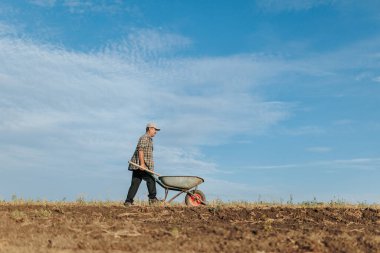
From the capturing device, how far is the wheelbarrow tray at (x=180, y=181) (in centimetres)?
1408

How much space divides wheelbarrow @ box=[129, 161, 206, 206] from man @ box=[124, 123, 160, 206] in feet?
0.53

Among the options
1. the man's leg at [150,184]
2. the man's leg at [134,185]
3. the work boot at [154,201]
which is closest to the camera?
the work boot at [154,201]

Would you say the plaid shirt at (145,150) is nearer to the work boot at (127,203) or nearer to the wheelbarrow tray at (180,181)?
the wheelbarrow tray at (180,181)

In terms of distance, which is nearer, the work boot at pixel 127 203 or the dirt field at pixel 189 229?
the dirt field at pixel 189 229

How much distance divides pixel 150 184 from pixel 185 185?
0.92 m

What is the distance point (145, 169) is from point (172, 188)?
0.96 metres

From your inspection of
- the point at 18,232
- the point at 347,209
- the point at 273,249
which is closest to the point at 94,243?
the point at 18,232

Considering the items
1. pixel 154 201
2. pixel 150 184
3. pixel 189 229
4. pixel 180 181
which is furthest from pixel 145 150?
pixel 189 229

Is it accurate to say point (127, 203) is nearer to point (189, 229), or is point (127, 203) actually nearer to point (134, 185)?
point (134, 185)

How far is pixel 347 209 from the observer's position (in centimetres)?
1246

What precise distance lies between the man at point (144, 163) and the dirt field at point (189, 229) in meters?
1.46

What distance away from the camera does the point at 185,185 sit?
1420cm

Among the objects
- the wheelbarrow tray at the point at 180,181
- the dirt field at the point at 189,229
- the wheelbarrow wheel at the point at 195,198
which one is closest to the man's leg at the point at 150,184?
the wheelbarrow tray at the point at 180,181

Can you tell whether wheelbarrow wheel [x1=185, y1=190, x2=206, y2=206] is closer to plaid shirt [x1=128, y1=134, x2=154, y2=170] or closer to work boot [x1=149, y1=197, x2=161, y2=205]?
work boot [x1=149, y1=197, x2=161, y2=205]
